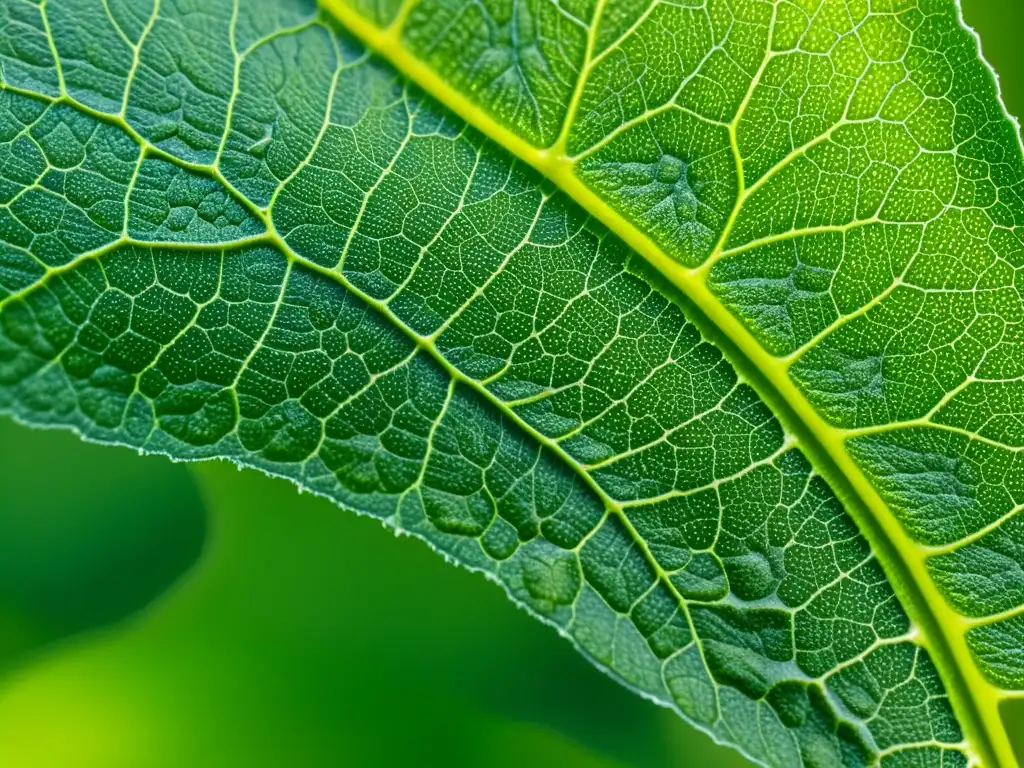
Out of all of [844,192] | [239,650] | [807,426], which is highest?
[844,192]

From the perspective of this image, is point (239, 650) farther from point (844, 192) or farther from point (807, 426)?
point (844, 192)

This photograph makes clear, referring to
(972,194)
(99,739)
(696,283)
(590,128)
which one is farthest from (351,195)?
(99,739)

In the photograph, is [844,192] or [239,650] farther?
[239,650]

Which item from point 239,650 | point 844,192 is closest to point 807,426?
point 844,192

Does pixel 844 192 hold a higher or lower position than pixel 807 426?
higher

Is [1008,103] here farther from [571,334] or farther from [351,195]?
[351,195]

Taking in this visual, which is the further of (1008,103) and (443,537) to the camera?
(1008,103)

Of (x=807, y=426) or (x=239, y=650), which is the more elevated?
(x=807, y=426)
